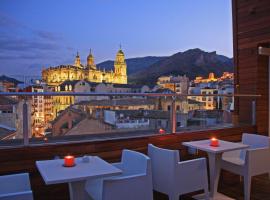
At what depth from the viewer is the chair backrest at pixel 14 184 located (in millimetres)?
2547

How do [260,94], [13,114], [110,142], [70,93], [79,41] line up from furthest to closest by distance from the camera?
[79,41] → [260,94] → [110,142] → [70,93] → [13,114]

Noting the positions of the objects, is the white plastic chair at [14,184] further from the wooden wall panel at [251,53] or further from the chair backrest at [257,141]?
the wooden wall panel at [251,53]

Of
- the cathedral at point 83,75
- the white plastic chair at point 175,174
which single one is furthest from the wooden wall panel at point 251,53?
the white plastic chair at point 175,174

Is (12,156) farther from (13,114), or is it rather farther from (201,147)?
(201,147)

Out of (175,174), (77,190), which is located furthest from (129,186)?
(175,174)

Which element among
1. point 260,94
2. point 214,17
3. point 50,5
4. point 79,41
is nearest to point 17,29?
point 79,41

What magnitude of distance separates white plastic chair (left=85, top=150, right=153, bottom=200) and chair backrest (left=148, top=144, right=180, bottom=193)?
43 centimetres

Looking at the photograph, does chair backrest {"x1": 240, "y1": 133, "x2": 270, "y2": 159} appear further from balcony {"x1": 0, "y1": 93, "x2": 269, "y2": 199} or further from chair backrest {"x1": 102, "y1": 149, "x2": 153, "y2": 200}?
chair backrest {"x1": 102, "y1": 149, "x2": 153, "y2": 200}

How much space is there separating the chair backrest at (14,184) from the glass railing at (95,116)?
1.96ft

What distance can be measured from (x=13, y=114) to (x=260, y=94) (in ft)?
15.4

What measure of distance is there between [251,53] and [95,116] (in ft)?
12.7

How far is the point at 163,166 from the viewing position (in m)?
3.26

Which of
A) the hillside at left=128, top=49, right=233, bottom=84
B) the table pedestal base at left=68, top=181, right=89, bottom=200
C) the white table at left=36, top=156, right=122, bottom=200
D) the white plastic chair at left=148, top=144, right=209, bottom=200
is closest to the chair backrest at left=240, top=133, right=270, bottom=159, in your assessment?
the white plastic chair at left=148, top=144, right=209, bottom=200

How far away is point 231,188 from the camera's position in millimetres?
4312
